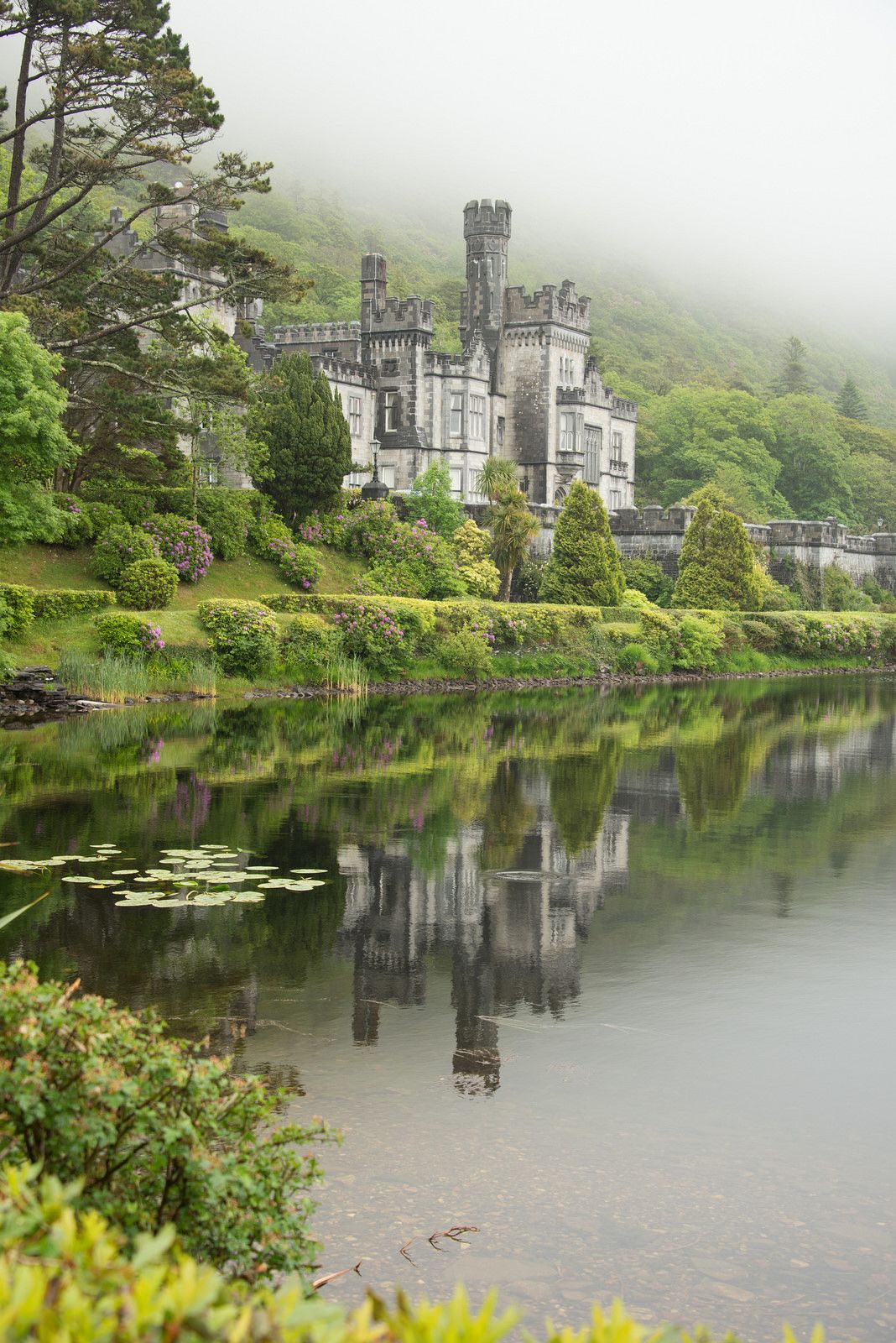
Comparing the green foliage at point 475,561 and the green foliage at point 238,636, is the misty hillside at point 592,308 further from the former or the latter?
the green foliage at point 238,636

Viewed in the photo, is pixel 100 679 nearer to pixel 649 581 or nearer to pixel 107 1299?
pixel 107 1299

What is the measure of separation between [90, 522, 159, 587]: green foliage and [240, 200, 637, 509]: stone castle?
23.6 meters

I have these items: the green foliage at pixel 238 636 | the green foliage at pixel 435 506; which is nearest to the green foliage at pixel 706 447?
the green foliage at pixel 435 506

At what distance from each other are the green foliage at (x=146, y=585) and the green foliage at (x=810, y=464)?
6884 centimetres

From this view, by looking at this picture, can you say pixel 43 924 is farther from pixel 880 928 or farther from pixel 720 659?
pixel 720 659

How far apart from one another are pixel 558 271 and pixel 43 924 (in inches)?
7585

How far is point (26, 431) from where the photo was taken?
26.4 metres

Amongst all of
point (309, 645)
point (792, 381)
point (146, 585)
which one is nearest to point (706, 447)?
point (792, 381)

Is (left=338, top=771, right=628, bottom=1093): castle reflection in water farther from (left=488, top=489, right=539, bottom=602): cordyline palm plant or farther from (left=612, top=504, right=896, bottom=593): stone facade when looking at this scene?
(left=612, top=504, right=896, bottom=593): stone facade

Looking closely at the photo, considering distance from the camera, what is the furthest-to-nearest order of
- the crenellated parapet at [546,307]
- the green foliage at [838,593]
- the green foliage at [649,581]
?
the crenellated parapet at [546,307]
the green foliage at [838,593]
the green foliage at [649,581]

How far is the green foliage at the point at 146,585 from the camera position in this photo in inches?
1273

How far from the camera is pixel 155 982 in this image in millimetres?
8672

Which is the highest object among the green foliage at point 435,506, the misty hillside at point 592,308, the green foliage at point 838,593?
the misty hillside at point 592,308

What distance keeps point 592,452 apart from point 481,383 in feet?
26.2
